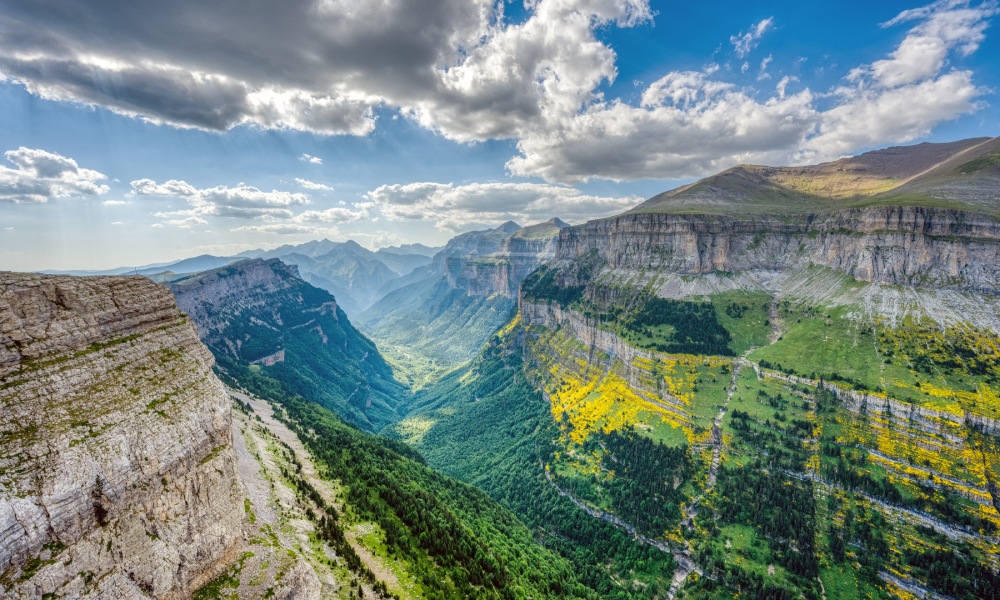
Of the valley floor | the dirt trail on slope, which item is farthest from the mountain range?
the dirt trail on slope

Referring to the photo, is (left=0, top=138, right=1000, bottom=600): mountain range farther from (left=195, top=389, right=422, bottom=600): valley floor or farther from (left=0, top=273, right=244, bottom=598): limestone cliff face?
(left=195, top=389, right=422, bottom=600): valley floor

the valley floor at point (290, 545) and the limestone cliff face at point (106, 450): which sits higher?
the limestone cliff face at point (106, 450)

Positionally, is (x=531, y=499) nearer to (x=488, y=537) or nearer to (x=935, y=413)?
(x=488, y=537)

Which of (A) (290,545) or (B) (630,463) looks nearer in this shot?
(A) (290,545)

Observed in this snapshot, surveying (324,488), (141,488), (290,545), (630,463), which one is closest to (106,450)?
(141,488)

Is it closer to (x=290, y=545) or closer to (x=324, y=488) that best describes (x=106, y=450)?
(x=290, y=545)

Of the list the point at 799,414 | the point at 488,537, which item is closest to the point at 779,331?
the point at 799,414

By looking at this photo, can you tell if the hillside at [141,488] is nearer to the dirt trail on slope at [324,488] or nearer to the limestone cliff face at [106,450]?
the limestone cliff face at [106,450]

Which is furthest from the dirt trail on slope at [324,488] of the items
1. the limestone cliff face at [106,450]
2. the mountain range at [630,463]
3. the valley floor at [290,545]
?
the limestone cliff face at [106,450]
